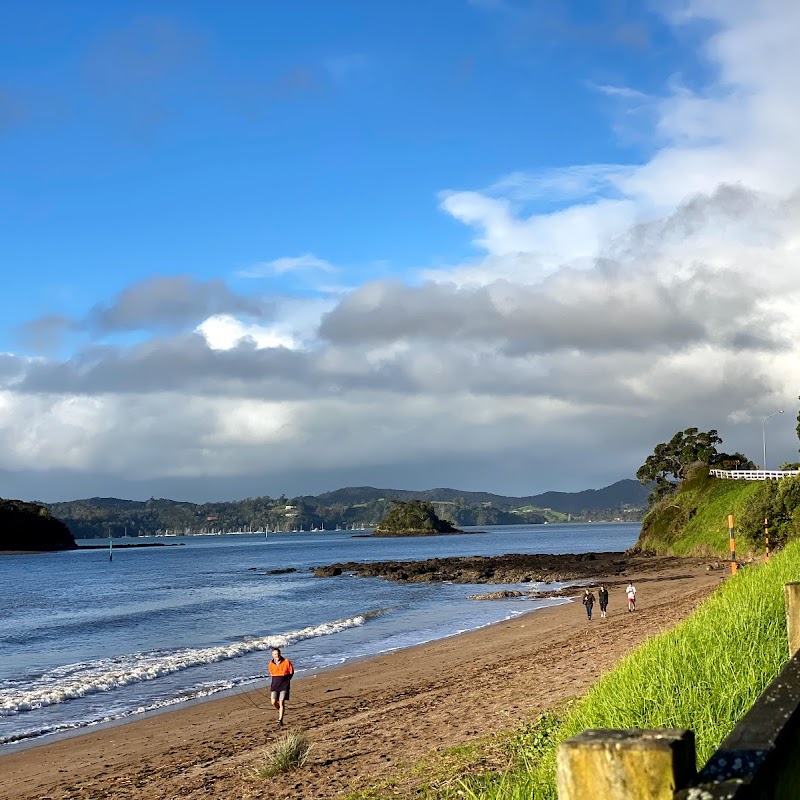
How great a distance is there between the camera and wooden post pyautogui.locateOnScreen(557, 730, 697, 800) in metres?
2.44

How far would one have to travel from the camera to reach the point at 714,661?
28.5 ft

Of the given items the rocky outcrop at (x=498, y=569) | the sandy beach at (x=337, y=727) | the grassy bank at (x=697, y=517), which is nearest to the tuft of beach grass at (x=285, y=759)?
the sandy beach at (x=337, y=727)

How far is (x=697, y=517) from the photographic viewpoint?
77.6 meters

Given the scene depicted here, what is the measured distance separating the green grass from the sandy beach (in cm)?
194

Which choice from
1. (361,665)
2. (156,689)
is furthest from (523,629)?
(156,689)

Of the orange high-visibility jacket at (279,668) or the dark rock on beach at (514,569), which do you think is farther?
the dark rock on beach at (514,569)

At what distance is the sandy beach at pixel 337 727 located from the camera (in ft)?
43.3

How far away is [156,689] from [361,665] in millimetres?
6348

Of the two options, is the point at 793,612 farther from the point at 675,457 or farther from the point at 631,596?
the point at 675,457

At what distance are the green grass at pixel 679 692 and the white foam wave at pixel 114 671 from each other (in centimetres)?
1835

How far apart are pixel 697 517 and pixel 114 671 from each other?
6021 cm

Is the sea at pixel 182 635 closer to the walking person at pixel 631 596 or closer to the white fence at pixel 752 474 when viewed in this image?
the walking person at pixel 631 596

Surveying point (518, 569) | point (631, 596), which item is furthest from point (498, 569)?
point (631, 596)

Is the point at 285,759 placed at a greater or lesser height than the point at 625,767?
lesser
